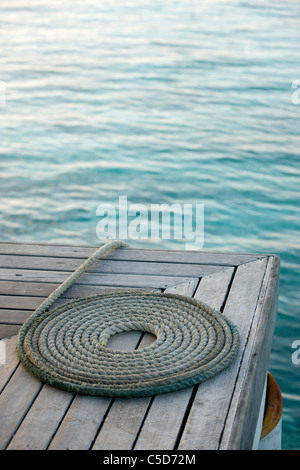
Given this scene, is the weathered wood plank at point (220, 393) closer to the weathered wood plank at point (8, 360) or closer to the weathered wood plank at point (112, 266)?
the weathered wood plank at point (112, 266)

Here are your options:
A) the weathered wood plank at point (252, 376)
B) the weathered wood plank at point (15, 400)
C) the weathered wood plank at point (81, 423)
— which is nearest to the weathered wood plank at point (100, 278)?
the weathered wood plank at point (252, 376)

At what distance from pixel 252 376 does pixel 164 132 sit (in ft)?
14.7

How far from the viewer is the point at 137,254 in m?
2.45

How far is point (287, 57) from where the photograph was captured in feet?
25.8

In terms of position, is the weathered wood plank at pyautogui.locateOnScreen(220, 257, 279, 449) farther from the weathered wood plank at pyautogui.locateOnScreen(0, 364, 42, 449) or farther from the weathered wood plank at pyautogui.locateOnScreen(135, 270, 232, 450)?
the weathered wood plank at pyautogui.locateOnScreen(0, 364, 42, 449)

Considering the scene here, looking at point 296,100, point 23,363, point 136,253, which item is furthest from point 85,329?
point 296,100

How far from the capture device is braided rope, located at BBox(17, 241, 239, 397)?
1.66 m

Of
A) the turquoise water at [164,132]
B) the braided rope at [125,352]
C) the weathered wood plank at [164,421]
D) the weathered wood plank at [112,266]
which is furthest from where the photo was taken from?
the turquoise water at [164,132]

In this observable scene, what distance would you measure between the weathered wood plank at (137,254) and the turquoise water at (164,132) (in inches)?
41.1

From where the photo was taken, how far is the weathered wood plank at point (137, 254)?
2.37 m

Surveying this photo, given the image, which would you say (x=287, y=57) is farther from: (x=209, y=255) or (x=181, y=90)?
(x=209, y=255)

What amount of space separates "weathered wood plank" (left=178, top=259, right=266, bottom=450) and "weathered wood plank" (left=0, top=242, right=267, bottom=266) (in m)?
0.22

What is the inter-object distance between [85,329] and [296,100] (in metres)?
5.23

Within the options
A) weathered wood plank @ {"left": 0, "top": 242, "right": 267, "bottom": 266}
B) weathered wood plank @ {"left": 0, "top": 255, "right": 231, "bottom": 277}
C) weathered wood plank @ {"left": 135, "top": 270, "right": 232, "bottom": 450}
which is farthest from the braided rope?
weathered wood plank @ {"left": 0, "top": 242, "right": 267, "bottom": 266}
